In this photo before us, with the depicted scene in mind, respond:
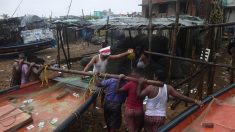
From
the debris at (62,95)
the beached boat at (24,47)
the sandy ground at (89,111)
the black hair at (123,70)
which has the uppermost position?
the debris at (62,95)

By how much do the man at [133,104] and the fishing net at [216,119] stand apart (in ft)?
3.35

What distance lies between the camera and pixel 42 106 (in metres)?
5.08

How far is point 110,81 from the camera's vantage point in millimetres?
4559

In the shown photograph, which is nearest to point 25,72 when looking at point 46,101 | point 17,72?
point 17,72

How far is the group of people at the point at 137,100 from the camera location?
12.9ft

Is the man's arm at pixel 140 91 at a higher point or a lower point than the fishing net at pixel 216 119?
higher

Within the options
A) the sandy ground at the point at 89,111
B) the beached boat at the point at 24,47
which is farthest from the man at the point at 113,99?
the beached boat at the point at 24,47

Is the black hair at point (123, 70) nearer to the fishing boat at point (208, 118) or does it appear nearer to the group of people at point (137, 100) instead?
the group of people at point (137, 100)

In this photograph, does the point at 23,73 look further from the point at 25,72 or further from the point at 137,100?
the point at 137,100

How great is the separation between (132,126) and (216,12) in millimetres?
4046

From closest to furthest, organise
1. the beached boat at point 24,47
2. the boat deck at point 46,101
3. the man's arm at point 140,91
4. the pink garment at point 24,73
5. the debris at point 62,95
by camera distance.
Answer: the man's arm at point 140,91
the boat deck at point 46,101
the debris at point 62,95
the pink garment at point 24,73
the beached boat at point 24,47

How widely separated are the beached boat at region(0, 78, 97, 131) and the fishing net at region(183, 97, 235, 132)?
2018 mm

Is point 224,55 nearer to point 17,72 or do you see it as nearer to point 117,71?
point 117,71

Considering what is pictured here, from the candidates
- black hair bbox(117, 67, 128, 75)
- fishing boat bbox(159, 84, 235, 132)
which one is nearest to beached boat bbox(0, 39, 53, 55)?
black hair bbox(117, 67, 128, 75)
